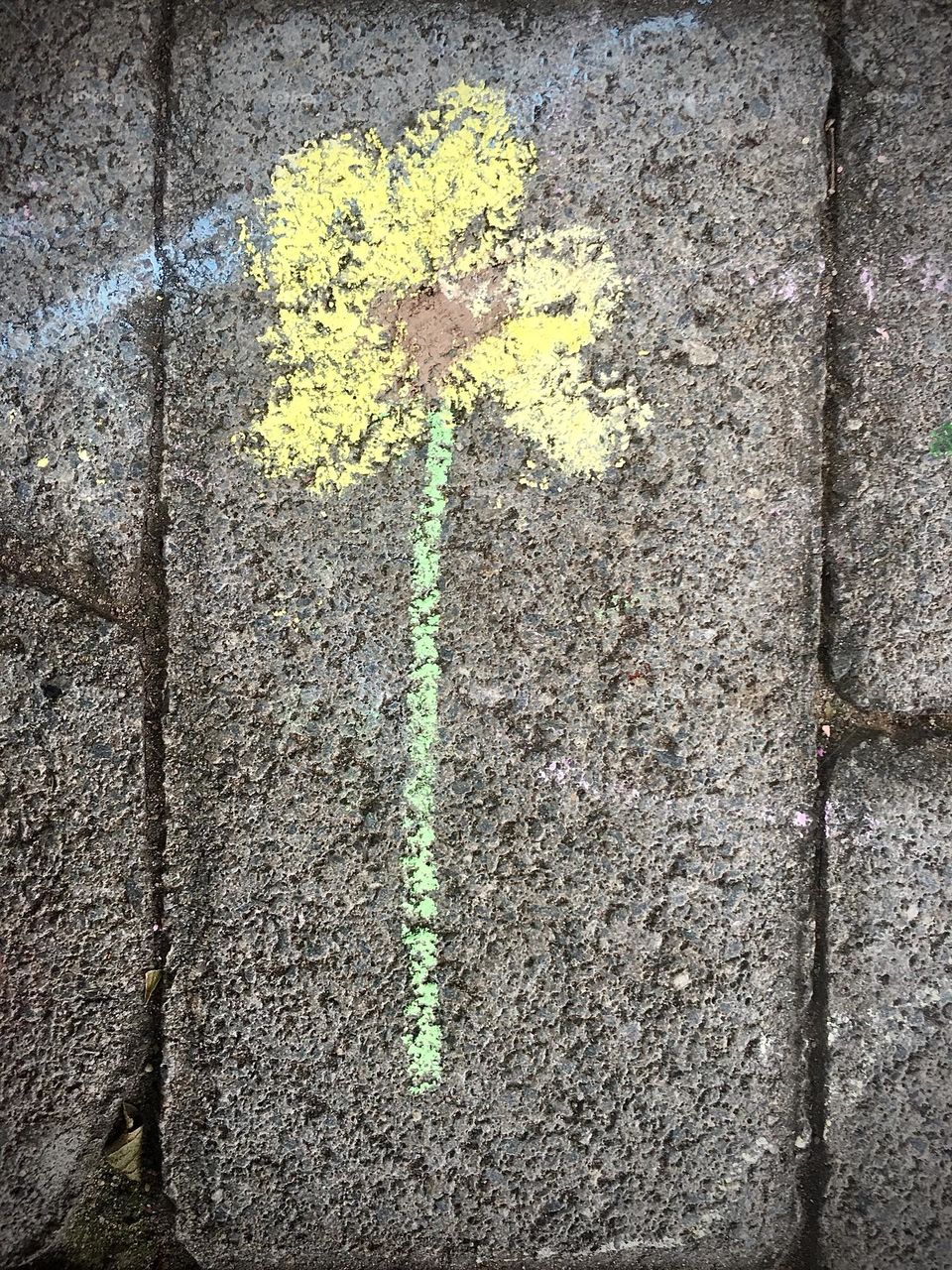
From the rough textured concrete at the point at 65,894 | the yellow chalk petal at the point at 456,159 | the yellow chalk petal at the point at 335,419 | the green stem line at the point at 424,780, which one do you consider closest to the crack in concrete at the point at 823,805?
the yellow chalk petal at the point at 456,159

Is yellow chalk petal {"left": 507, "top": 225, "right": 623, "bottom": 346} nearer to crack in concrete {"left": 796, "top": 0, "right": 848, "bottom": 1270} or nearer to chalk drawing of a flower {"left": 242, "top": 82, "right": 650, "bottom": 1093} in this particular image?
chalk drawing of a flower {"left": 242, "top": 82, "right": 650, "bottom": 1093}

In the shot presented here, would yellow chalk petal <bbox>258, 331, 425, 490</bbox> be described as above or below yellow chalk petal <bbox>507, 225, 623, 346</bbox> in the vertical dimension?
below

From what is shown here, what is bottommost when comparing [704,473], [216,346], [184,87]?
[704,473]

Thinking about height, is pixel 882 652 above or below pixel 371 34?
below

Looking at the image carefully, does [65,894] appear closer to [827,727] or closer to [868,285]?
[827,727]

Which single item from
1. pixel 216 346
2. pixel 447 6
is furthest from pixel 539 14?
pixel 216 346

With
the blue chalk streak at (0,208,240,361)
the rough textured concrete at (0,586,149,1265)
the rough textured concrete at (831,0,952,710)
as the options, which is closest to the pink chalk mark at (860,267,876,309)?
the rough textured concrete at (831,0,952,710)

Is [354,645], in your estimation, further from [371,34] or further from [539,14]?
[539,14]

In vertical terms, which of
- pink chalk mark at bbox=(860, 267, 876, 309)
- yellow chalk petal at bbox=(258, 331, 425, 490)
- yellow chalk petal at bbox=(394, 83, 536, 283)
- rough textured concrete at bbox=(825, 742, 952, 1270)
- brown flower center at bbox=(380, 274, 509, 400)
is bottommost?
rough textured concrete at bbox=(825, 742, 952, 1270)
